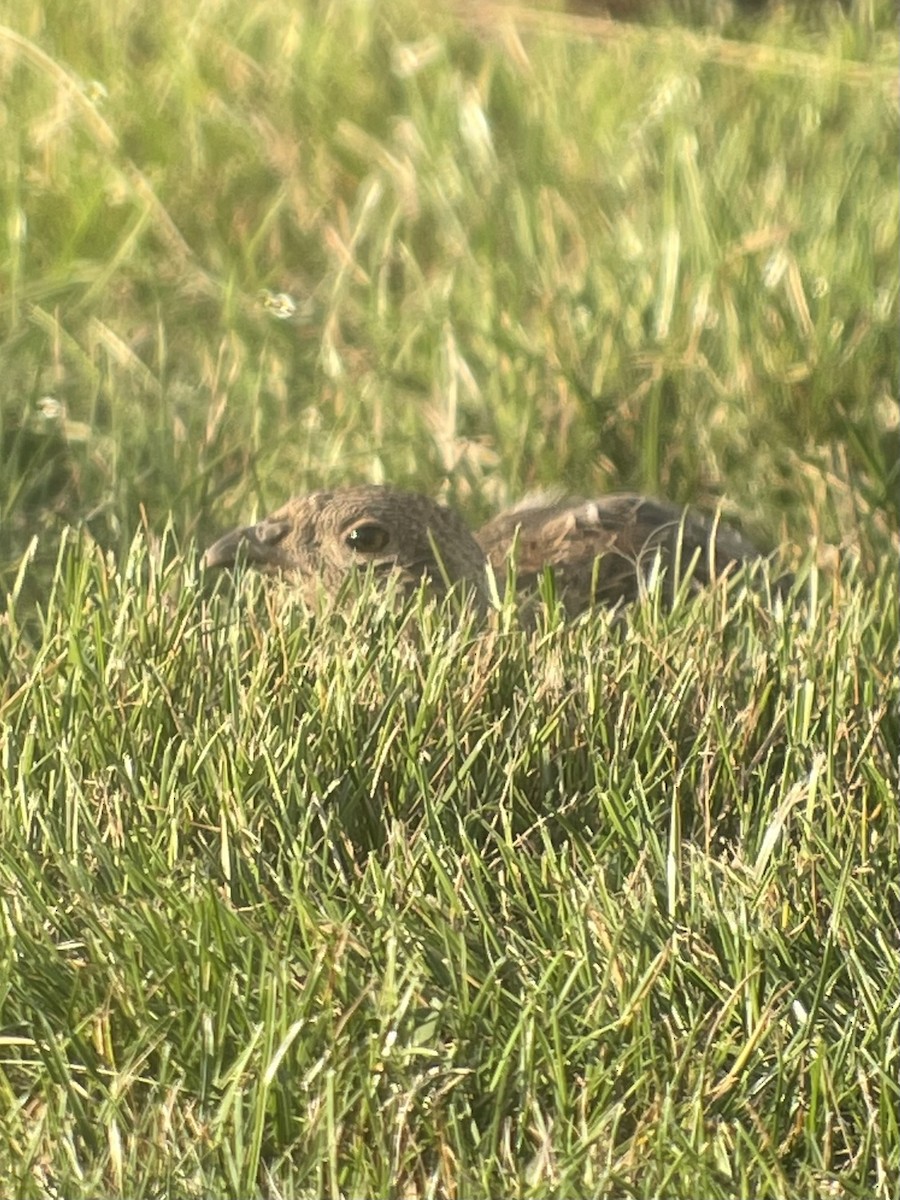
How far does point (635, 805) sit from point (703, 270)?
104 inches

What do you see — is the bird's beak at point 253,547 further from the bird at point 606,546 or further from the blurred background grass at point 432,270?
the bird at point 606,546

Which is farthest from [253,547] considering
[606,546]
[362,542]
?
[606,546]

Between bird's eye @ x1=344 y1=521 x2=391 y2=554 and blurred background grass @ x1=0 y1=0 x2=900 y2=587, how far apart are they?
0.44 m

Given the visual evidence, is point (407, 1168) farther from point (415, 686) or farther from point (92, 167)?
point (92, 167)

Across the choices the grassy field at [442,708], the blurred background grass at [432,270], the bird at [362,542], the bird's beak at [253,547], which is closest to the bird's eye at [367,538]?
the bird at [362,542]

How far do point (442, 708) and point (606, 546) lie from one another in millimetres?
1069

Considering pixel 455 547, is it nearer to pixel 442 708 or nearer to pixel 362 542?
pixel 362 542

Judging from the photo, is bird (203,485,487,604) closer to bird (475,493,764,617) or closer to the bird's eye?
the bird's eye

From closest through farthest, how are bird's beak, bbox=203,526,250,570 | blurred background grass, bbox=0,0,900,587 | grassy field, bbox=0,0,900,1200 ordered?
grassy field, bbox=0,0,900,1200 → bird's beak, bbox=203,526,250,570 → blurred background grass, bbox=0,0,900,587

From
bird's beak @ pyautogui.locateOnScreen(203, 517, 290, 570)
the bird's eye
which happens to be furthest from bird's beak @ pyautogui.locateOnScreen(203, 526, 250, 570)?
the bird's eye

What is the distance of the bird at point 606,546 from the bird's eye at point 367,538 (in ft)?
0.99

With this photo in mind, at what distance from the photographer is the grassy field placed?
2.43 metres

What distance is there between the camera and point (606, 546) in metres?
4.09

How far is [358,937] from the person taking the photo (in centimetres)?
263
